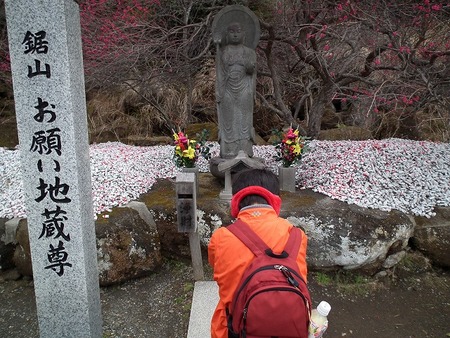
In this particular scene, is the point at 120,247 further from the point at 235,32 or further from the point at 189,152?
the point at 235,32

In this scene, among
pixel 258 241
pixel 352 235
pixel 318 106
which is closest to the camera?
pixel 258 241

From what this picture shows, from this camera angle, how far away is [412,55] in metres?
4.21

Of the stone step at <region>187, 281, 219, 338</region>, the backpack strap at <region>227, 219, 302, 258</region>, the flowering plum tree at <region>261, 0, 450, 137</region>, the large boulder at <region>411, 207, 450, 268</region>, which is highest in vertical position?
the flowering plum tree at <region>261, 0, 450, 137</region>

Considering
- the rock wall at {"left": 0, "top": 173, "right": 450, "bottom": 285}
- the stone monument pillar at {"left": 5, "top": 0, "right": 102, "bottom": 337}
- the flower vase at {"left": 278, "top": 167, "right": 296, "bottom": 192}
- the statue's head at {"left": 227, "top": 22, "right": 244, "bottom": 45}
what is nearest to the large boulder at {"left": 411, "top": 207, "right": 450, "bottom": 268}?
the rock wall at {"left": 0, "top": 173, "right": 450, "bottom": 285}

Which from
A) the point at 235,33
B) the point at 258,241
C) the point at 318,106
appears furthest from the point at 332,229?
the point at 318,106

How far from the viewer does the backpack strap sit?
4.74ft

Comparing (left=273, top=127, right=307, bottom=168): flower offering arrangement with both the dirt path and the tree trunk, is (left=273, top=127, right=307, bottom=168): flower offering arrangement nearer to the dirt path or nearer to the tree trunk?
the dirt path

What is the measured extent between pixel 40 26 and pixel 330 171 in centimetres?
400

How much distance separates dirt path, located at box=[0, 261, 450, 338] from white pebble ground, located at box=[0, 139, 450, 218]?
2.97 ft

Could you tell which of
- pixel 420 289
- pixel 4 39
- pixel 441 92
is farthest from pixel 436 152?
pixel 4 39

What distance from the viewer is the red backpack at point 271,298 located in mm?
1353

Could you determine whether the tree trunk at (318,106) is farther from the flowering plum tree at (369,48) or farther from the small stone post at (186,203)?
the small stone post at (186,203)

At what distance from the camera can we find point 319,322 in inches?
61.5

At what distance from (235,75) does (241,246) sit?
3.64 metres
